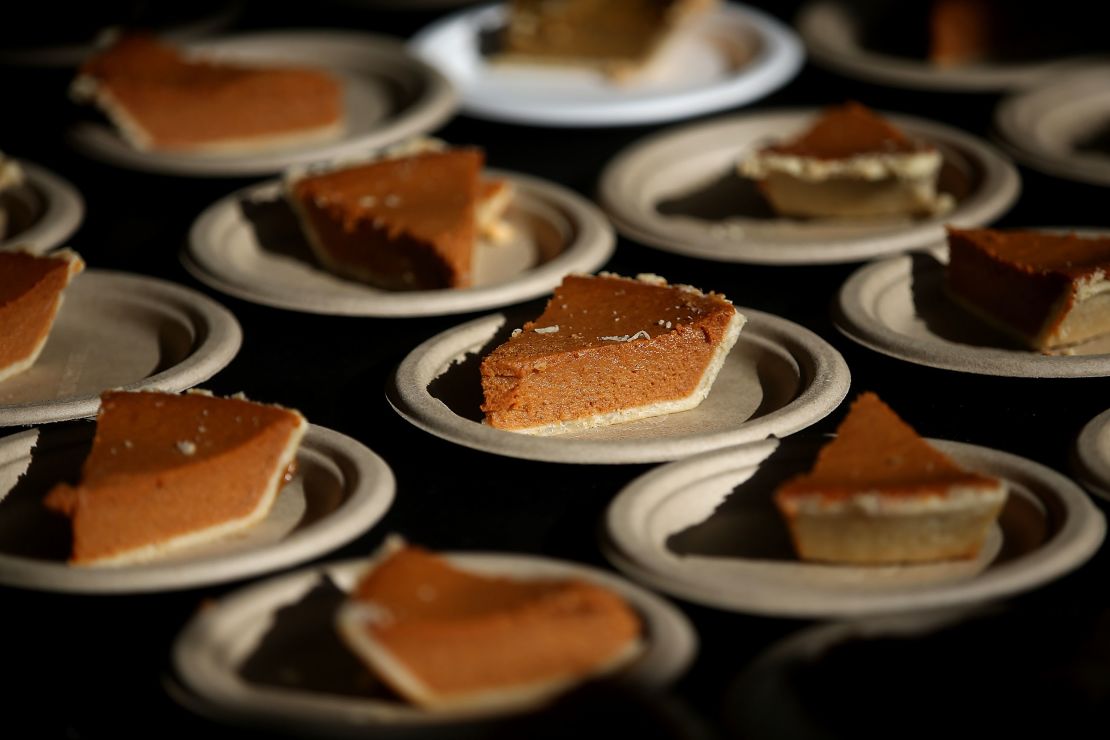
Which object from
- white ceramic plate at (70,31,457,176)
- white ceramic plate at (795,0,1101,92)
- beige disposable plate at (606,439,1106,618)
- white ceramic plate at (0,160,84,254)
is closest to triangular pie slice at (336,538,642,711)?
beige disposable plate at (606,439,1106,618)

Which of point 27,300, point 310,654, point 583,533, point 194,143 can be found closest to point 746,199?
point 194,143

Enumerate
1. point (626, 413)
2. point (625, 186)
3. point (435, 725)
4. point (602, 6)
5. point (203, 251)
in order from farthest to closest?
point (602, 6)
point (625, 186)
point (203, 251)
point (626, 413)
point (435, 725)

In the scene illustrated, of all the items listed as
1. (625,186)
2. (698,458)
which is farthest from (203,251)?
(698,458)

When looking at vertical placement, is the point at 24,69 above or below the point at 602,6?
below

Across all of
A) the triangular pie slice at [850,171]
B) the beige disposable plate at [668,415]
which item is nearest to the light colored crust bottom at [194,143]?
the triangular pie slice at [850,171]

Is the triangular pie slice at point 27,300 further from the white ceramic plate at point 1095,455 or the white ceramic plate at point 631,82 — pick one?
the white ceramic plate at point 1095,455

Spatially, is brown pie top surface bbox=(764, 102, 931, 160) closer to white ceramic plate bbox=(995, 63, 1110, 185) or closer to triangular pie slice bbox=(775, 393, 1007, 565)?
white ceramic plate bbox=(995, 63, 1110, 185)

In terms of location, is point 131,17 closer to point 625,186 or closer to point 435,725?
point 625,186

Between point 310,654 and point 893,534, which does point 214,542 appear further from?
point 893,534
